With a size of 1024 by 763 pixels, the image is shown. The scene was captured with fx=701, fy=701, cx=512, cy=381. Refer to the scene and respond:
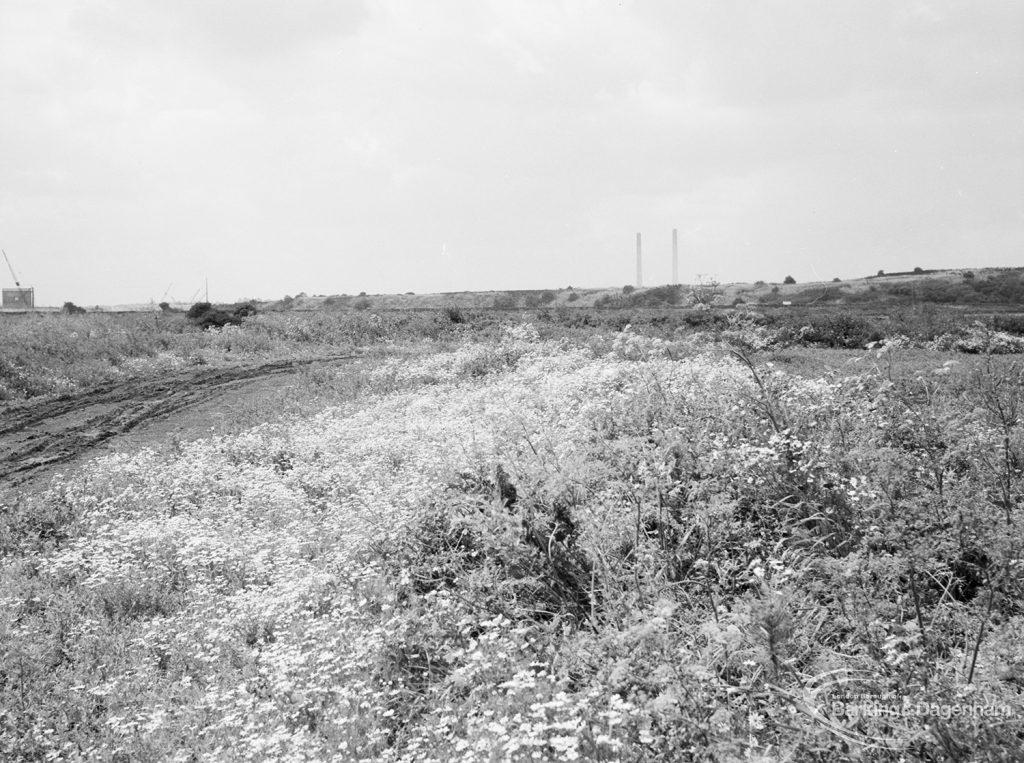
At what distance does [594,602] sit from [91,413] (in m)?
14.7

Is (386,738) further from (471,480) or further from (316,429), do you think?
(316,429)

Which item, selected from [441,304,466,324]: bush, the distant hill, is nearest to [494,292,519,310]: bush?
the distant hill

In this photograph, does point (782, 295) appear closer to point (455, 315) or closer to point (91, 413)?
point (455, 315)

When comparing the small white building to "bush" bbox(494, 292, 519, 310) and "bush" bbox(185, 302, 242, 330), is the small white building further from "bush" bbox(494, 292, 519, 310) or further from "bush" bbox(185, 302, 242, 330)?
"bush" bbox(494, 292, 519, 310)

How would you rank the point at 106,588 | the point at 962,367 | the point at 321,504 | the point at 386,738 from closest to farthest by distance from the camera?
1. the point at 386,738
2. the point at 106,588
3. the point at 321,504
4. the point at 962,367

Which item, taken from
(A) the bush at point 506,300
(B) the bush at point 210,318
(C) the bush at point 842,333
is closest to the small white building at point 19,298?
(B) the bush at point 210,318

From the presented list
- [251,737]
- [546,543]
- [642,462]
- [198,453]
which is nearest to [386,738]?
[251,737]

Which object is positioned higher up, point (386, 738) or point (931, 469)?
point (931, 469)

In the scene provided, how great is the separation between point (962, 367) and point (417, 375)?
12138mm

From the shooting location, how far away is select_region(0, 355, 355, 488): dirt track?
11.7m

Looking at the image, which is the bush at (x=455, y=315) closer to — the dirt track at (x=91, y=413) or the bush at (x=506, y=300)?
the dirt track at (x=91, y=413)

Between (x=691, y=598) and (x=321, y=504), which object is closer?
(x=691, y=598)

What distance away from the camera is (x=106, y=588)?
668 cm

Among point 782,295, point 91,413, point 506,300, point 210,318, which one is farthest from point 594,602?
point 506,300
